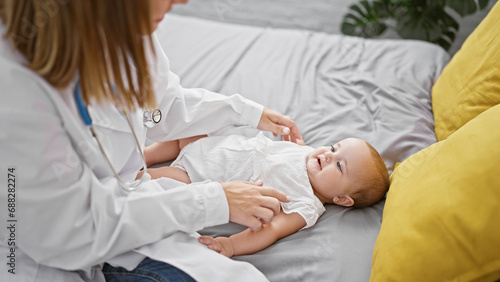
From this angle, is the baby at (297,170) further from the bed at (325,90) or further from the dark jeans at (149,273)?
the dark jeans at (149,273)

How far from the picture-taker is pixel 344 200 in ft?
4.40

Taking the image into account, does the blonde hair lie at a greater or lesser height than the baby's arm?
greater

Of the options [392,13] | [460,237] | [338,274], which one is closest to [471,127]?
[460,237]

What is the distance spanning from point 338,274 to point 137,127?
60cm

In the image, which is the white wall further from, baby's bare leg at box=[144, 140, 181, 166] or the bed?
baby's bare leg at box=[144, 140, 181, 166]

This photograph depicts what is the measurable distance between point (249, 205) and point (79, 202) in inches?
14.9

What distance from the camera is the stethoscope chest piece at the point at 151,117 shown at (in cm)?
120

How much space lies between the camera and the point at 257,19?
2705 mm

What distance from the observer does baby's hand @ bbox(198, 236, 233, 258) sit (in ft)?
3.61

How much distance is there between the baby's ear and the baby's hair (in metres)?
0.02

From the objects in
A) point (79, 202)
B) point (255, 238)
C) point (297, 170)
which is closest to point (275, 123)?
point (297, 170)

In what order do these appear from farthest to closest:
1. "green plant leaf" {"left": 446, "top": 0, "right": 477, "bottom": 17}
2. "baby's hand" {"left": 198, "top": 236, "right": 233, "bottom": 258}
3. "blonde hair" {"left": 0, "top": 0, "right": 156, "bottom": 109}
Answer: "green plant leaf" {"left": 446, "top": 0, "right": 477, "bottom": 17}
"baby's hand" {"left": 198, "top": 236, "right": 233, "bottom": 258}
"blonde hair" {"left": 0, "top": 0, "right": 156, "bottom": 109}

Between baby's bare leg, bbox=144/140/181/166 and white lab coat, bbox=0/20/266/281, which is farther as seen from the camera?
baby's bare leg, bbox=144/140/181/166

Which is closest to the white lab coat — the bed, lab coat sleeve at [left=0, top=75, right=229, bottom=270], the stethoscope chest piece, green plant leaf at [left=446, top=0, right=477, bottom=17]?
lab coat sleeve at [left=0, top=75, right=229, bottom=270]
